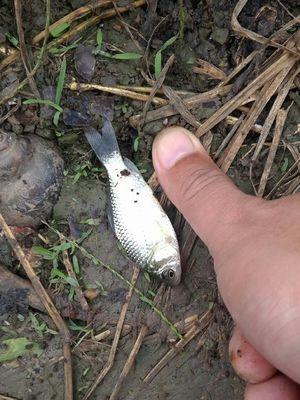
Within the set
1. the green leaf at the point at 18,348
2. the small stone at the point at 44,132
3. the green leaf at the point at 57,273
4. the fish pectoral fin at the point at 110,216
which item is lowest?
the green leaf at the point at 18,348

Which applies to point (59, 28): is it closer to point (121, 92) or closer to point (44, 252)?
point (121, 92)

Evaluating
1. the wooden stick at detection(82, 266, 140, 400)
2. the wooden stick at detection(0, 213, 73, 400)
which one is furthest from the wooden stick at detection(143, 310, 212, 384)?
the wooden stick at detection(0, 213, 73, 400)

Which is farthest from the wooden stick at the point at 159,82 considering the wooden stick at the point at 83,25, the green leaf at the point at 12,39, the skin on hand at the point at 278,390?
the skin on hand at the point at 278,390

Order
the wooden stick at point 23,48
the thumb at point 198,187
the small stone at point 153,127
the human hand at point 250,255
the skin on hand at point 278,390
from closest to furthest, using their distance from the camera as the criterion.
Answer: the human hand at point 250,255 < the thumb at point 198,187 < the skin on hand at point 278,390 < the wooden stick at point 23,48 < the small stone at point 153,127

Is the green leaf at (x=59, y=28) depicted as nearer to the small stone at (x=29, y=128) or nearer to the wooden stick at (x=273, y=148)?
the small stone at (x=29, y=128)

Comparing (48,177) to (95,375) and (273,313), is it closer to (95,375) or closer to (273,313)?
(95,375)
